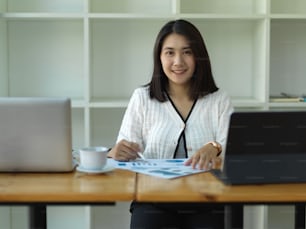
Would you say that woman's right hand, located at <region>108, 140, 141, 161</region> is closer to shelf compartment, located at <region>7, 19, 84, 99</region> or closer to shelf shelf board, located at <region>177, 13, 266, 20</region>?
shelf shelf board, located at <region>177, 13, 266, 20</region>

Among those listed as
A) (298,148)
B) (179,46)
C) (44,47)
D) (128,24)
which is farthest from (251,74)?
(298,148)

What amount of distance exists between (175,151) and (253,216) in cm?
116

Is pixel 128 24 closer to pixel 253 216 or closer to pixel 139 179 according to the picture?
pixel 253 216

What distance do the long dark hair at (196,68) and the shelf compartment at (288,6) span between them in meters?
0.99

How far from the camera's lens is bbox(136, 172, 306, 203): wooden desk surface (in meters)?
1.20

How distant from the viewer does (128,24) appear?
111 inches

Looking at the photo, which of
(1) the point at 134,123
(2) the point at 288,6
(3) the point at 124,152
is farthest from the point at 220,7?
(3) the point at 124,152

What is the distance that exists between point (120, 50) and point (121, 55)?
0.03 meters

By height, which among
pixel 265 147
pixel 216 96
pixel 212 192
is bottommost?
pixel 212 192

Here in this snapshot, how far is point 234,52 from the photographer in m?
2.84

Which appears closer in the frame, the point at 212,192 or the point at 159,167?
the point at 212,192

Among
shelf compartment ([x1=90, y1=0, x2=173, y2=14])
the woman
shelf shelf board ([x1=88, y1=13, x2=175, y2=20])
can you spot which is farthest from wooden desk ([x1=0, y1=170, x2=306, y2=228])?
shelf compartment ([x1=90, y1=0, x2=173, y2=14])

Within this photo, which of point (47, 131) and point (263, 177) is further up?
point (47, 131)

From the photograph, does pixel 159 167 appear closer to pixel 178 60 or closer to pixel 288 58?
pixel 178 60
